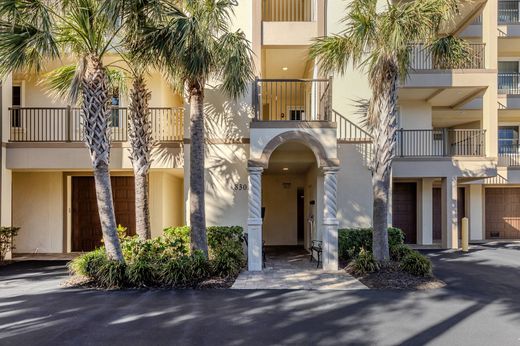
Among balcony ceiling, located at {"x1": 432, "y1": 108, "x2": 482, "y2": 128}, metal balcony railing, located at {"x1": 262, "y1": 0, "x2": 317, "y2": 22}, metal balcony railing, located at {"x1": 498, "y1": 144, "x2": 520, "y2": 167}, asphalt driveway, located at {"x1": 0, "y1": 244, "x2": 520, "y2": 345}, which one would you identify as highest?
metal balcony railing, located at {"x1": 262, "y1": 0, "x2": 317, "y2": 22}

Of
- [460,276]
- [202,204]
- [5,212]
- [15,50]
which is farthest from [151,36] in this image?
[460,276]

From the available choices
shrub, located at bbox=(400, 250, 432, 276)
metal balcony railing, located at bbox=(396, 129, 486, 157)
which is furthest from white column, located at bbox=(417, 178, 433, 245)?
shrub, located at bbox=(400, 250, 432, 276)

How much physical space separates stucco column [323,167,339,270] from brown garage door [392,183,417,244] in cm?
750

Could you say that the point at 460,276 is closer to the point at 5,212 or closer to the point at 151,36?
the point at 151,36

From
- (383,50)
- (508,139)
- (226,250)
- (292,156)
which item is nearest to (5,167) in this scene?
(226,250)

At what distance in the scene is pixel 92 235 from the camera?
46.3 feet

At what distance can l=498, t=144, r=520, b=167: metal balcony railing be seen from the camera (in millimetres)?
17917

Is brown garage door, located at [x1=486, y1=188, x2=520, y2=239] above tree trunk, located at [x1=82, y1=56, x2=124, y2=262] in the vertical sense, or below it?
below

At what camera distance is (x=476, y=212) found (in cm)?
1780

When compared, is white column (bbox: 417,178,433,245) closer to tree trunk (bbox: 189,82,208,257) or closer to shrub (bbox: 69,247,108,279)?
tree trunk (bbox: 189,82,208,257)

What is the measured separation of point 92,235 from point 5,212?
3.17 meters

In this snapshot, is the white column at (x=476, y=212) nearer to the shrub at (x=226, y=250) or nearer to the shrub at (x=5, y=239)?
the shrub at (x=226, y=250)

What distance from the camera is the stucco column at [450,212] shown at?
46.8 feet

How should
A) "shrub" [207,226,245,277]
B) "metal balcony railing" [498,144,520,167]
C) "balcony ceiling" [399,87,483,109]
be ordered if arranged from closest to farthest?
"shrub" [207,226,245,277]
"balcony ceiling" [399,87,483,109]
"metal balcony railing" [498,144,520,167]
